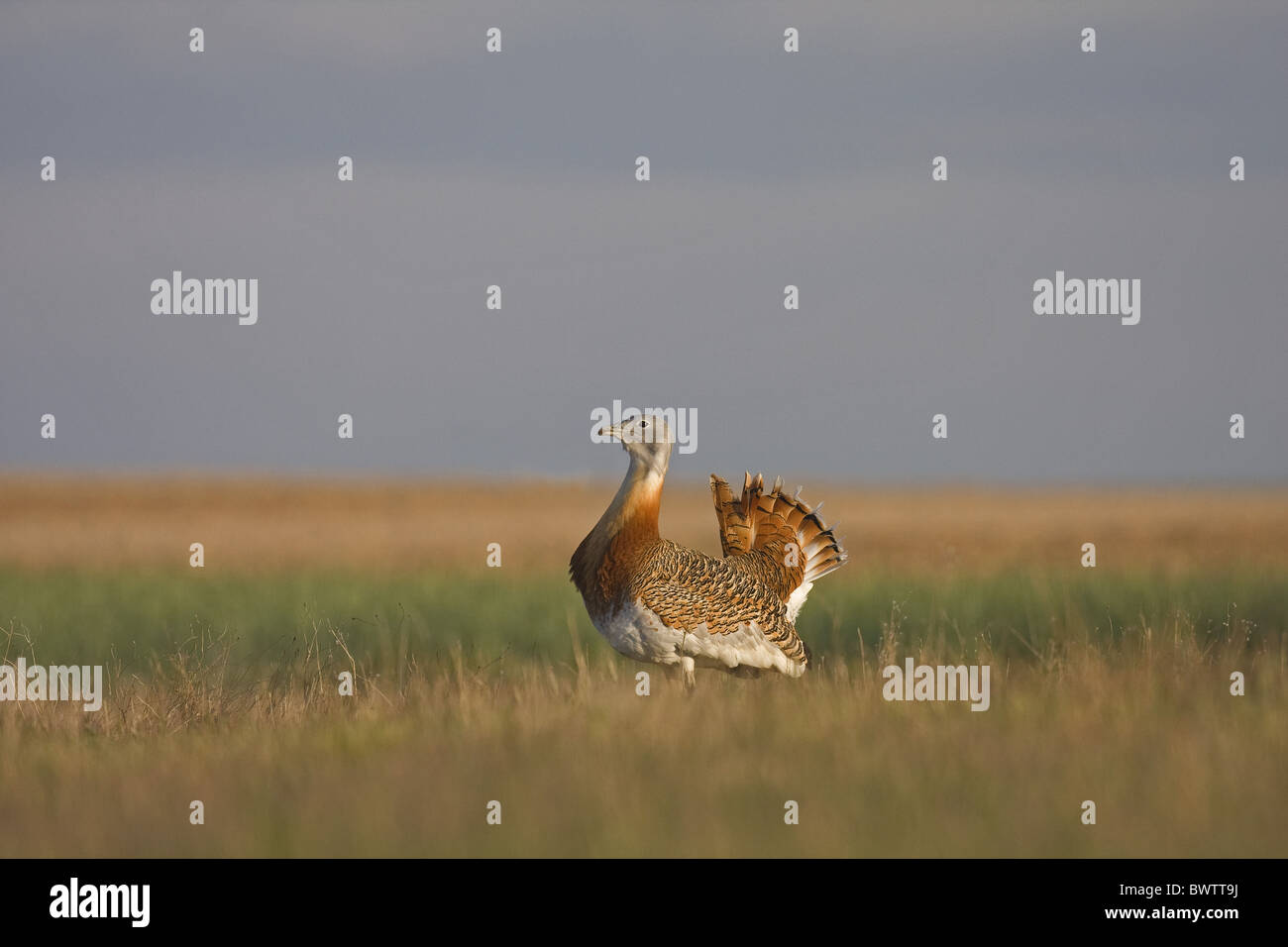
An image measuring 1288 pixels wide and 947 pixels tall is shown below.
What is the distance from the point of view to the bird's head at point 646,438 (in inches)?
344

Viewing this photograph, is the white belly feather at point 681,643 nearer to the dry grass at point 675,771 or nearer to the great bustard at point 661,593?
the great bustard at point 661,593

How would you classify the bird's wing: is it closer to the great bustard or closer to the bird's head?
the great bustard

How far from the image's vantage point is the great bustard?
8.80 m

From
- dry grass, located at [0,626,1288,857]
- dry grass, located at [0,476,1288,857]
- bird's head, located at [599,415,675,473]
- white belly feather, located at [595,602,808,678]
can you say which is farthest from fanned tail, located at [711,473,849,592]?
bird's head, located at [599,415,675,473]

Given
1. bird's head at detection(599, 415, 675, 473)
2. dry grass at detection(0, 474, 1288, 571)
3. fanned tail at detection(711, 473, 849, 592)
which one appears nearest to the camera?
bird's head at detection(599, 415, 675, 473)

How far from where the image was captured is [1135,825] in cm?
579

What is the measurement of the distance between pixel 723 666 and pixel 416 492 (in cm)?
4333

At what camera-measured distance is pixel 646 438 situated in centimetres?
882

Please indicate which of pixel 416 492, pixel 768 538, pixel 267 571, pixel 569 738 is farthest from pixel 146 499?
pixel 569 738

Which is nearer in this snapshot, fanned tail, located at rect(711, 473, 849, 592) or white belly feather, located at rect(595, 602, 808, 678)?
white belly feather, located at rect(595, 602, 808, 678)

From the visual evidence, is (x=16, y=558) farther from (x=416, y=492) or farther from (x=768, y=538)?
(x=416, y=492)

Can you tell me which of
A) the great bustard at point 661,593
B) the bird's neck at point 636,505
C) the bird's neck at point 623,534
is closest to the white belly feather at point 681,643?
the great bustard at point 661,593

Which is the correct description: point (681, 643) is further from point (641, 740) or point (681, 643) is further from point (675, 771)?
point (675, 771)

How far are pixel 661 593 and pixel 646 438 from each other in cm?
102
